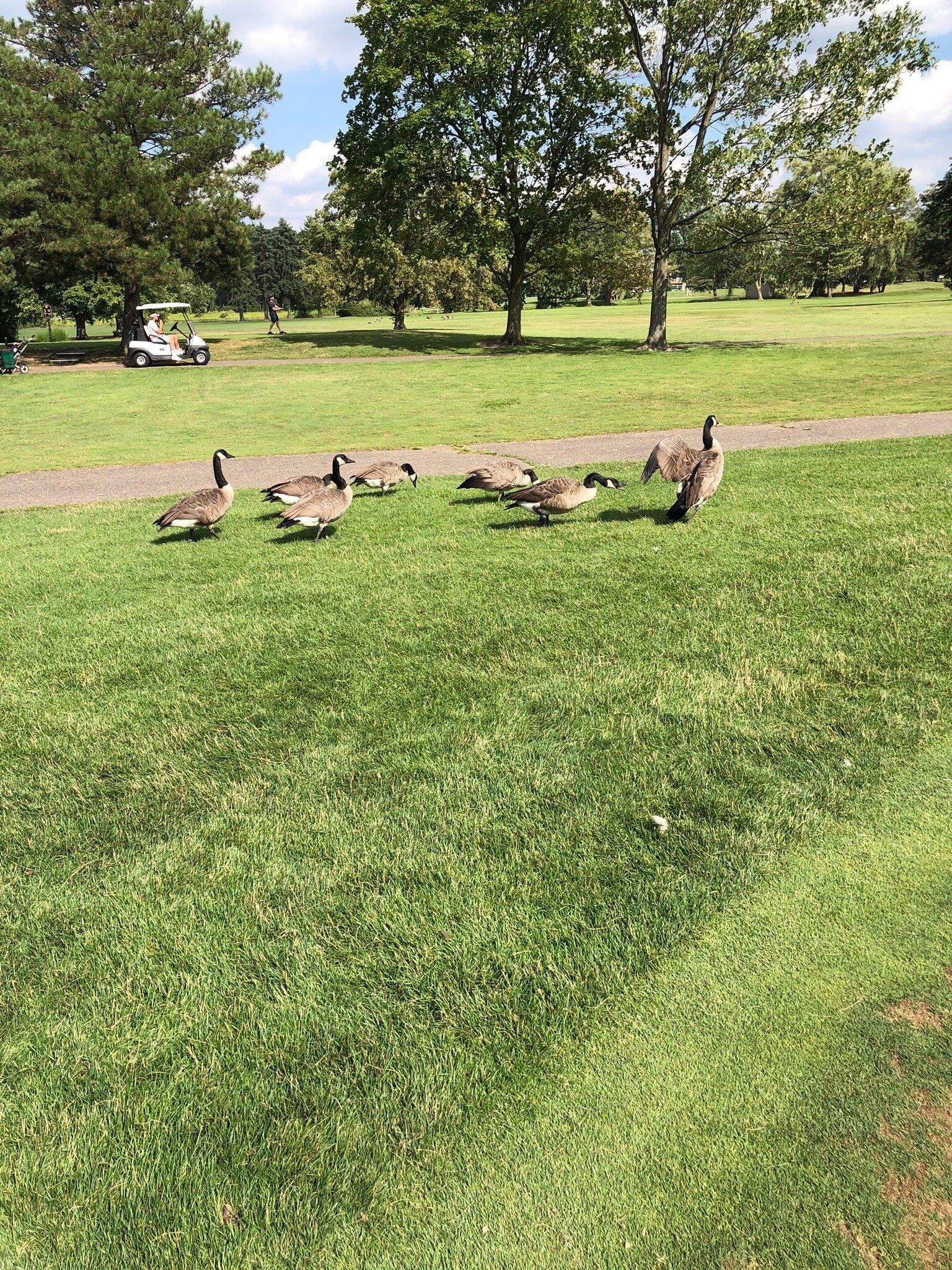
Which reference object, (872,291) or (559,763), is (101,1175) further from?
(872,291)

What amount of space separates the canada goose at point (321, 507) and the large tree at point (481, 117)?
32.5m

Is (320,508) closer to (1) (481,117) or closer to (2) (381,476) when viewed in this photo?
(2) (381,476)

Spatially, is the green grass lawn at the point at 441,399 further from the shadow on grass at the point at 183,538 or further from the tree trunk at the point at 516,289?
the tree trunk at the point at 516,289

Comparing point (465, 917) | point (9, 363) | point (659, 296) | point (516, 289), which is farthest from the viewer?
point (516, 289)

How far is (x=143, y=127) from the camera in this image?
3644 cm

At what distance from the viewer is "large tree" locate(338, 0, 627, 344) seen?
34875mm

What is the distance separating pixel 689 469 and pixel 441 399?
15465 mm

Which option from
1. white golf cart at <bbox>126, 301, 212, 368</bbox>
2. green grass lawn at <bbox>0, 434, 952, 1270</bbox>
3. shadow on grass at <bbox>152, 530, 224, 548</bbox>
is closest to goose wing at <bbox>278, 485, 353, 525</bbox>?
shadow on grass at <bbox>152, 530, 224, 548</bbox>

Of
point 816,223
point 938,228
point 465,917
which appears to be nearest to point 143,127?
point 816,223

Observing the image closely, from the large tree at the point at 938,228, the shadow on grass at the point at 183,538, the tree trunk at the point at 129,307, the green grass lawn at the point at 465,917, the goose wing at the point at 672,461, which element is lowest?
the green grass lawn at the point at 465,917

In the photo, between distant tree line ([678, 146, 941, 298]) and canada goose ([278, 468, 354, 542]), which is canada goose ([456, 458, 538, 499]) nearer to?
canada goose ([278, 468, 354, 542])

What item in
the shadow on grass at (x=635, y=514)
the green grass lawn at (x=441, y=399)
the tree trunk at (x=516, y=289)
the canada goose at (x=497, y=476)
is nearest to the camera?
the shadow on grass at (x=635, y=514)

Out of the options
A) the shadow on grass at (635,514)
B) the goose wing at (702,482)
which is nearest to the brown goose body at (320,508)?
the shadow on grass at (635,514)

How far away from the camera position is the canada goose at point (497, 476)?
9.54 metres
